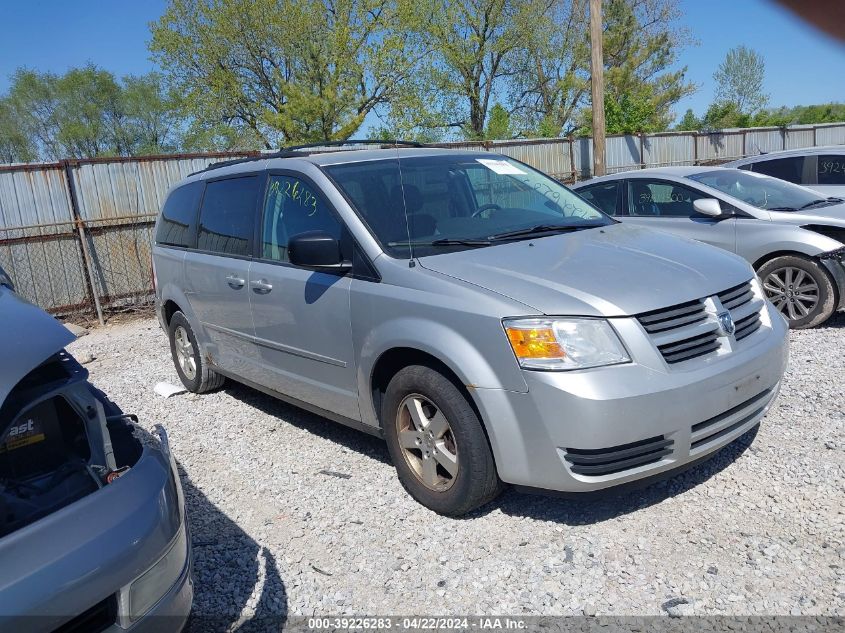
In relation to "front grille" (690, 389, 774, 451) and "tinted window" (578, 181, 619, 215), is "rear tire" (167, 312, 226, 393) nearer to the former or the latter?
"front grille" (690, 389, 774, 451)

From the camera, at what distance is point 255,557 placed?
336 cm

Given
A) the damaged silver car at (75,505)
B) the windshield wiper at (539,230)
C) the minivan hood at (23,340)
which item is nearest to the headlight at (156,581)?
the damaged silver car at (75,505)

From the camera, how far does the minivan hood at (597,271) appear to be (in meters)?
3.03

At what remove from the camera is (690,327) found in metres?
3.10

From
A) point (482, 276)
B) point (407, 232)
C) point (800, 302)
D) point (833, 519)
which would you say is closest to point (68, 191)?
point (407, 232)

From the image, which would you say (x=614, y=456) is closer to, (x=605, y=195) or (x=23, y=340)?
(x=23, y=340)

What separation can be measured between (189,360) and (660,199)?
16.6 feet

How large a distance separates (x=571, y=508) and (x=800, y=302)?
4.11m

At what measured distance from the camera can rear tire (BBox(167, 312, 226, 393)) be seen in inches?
223

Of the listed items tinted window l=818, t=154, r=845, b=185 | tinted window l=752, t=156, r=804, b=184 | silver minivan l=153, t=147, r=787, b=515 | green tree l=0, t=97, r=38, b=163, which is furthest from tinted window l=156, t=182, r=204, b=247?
green tree l=0, t=97, r=38, b=163

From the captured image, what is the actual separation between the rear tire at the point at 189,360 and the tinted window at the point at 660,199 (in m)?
4.71

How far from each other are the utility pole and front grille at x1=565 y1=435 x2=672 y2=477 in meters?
11.9

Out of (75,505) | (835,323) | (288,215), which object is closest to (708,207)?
(835,323)

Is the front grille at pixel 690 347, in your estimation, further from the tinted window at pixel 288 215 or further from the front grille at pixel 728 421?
the tinted window at pixel 288 215
